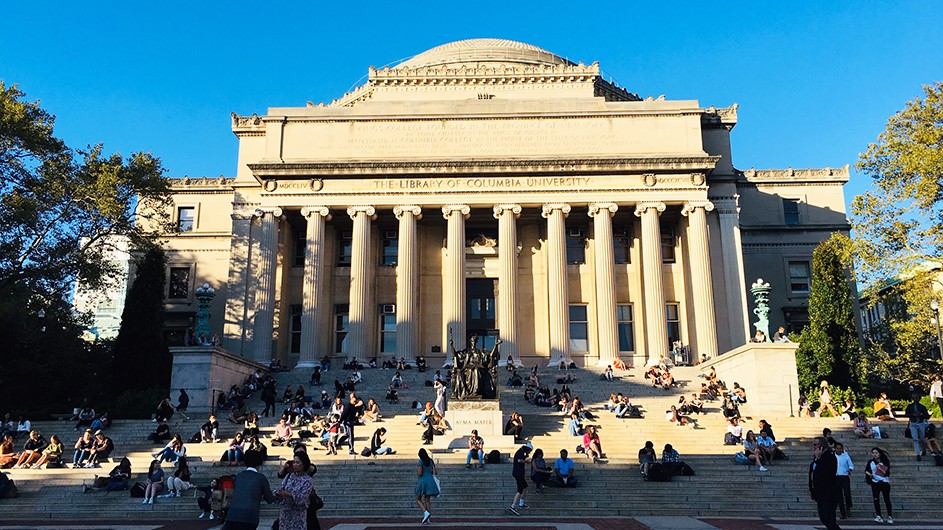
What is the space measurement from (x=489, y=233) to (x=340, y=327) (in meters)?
10.4

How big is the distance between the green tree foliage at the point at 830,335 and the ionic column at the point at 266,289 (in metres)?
27.2

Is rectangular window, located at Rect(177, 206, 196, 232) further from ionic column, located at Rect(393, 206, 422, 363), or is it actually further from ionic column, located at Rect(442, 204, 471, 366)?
ionic column, located at Rect(442, 204, 471, 366)

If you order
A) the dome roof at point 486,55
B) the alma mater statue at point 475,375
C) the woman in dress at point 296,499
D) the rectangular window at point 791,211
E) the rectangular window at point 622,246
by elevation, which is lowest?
the woman in dress at point 296,499

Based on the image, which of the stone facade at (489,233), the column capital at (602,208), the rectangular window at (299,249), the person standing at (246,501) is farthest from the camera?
the rectangular window at (299,249)

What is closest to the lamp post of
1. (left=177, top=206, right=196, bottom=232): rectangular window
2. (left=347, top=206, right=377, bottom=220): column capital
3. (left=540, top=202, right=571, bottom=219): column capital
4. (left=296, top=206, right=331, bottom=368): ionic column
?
(left=540, top=202, right=571, bottom=219): column capital

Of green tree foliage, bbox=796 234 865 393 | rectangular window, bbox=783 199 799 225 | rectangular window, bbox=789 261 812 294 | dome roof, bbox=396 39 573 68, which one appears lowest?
green tree foliage, bbox=796 234 865 393

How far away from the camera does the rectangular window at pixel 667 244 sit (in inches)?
1752

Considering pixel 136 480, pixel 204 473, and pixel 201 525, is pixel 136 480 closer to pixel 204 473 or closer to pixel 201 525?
pixel 204 473

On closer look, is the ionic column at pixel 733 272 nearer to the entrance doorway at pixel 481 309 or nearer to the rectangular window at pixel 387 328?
the entrance doorway at pixel 481 309

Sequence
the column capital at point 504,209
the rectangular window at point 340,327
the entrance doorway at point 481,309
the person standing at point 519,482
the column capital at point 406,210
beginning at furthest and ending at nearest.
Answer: the entrance doorway at point 481,309 → the rectangular window at point 340,327 → the column capital at point 406,210 → the column capital at point 504,209 → the person standing at point 519,482

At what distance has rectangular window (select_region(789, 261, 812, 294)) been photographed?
157ft

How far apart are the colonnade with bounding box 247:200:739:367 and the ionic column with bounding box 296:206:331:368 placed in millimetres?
55

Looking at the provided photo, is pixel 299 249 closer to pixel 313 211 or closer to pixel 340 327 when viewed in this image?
pixel 313 211

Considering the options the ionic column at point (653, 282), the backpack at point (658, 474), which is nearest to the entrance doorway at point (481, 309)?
the ionic column at point (653, 282)
